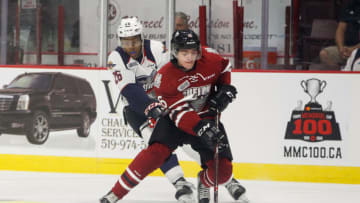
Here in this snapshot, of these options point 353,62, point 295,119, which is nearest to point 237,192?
point 295,119

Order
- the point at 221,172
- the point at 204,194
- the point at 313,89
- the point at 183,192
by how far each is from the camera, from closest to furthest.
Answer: the point at 221,172 < the point at 204,194 < the point at 183,192 < the point at 313,89

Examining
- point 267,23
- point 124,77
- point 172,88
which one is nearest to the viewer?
point 172,88

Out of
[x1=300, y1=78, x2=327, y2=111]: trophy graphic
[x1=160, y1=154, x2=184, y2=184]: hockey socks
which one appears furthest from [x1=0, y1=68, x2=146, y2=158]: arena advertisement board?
[x1=300, y1=78, x2=327, y2=111]: trophy graphic

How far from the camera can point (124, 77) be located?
4.00m

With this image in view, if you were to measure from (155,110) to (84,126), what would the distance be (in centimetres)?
165

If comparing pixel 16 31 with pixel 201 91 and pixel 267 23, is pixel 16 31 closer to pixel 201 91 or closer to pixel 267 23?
pixel 267 23

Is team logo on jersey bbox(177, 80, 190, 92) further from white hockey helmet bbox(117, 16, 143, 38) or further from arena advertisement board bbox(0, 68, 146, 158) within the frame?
arena advertisement board bbox(0, 68, 146, 158)

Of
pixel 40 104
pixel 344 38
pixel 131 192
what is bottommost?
pixel 131 192

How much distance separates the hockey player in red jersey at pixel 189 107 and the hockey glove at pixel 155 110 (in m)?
0.03

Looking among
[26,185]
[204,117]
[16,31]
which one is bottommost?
[26,185]

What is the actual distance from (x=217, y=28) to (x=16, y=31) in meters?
1.54

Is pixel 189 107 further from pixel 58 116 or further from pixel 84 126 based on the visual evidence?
pixel 58 116

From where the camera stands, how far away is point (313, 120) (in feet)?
15.9

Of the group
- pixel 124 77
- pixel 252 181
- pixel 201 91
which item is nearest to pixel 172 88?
pixel 201 91
